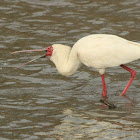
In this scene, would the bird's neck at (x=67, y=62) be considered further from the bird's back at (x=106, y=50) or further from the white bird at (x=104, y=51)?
the bird's back at (x=106, y=50)

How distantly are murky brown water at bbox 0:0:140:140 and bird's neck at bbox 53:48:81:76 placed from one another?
0.36 meters

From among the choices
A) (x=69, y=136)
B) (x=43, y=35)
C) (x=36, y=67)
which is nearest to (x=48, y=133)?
(x=69, y=136)

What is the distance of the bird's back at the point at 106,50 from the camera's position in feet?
34.1

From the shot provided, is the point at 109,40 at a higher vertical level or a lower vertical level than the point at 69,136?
higher

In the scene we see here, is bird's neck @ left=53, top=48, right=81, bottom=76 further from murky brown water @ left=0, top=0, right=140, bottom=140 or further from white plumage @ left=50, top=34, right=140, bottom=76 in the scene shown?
murky brown water @ left=0, top=0, right=140, bottom=140

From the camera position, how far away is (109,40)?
10438 mm

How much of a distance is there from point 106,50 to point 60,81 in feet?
4.70

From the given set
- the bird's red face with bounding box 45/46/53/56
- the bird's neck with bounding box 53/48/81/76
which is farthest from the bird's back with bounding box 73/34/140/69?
the bird's red face with bounding box 45/46/53/56

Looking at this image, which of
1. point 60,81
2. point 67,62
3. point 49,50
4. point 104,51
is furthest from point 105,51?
point 60,81

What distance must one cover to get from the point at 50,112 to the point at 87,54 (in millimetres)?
1439

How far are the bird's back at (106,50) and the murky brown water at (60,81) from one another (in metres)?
0.70

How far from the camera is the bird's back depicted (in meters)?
10.4

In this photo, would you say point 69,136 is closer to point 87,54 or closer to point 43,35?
point 87,54

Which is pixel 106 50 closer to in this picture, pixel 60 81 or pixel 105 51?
pixel 105 51
